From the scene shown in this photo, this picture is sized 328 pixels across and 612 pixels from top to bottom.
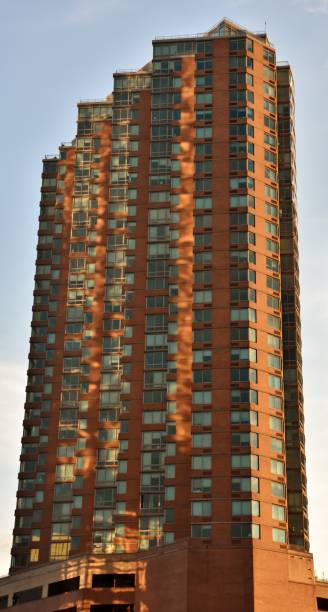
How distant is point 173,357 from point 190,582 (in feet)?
102

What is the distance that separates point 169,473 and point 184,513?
553 centimetres

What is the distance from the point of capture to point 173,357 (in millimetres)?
131375

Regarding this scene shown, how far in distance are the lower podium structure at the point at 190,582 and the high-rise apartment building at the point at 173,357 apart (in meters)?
0.22

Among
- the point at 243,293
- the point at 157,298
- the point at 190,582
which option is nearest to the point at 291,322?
the point at 243,293

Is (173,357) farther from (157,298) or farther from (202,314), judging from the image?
(157,298)

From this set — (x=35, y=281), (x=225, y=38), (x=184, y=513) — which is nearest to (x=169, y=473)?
(x=184, y=513)

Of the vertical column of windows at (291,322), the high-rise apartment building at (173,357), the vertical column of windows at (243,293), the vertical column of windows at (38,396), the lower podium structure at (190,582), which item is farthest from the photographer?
the vertical column of windows at (38,396)

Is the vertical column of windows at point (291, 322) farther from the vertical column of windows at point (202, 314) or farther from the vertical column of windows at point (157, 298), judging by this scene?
the vertical column of windows at point (157, 298)

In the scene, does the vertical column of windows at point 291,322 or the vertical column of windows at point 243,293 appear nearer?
the vertical column of windows at point 243,293

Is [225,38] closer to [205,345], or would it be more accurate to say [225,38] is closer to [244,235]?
[244,235]

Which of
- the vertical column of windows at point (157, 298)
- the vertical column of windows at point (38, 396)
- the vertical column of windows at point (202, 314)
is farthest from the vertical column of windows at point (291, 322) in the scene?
the vertical column of windows at point (38, 396)

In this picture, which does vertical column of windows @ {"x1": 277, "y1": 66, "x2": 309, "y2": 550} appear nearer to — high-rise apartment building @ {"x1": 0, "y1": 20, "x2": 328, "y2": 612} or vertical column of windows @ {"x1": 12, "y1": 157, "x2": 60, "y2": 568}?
high-rise apartment building @ {"x1": 0, "y1": 20, "x2": 328, "y2": 612}

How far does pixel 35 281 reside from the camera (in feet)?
526

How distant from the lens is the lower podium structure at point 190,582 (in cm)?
11162
